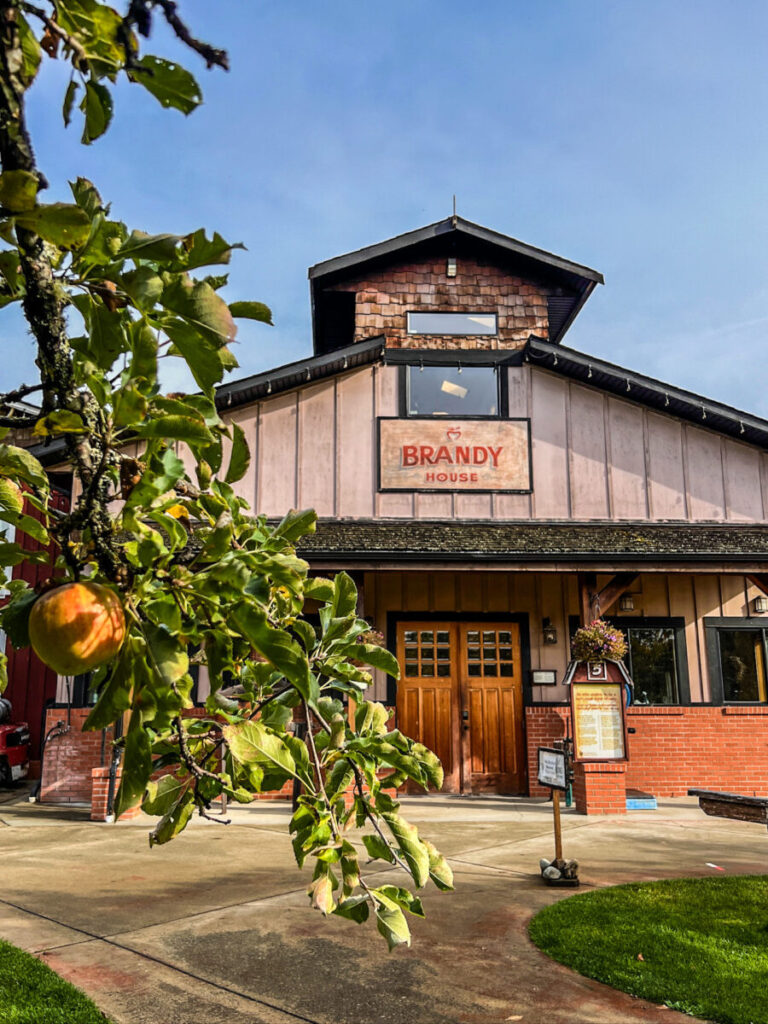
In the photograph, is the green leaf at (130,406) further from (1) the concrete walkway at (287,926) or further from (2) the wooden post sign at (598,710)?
(2) the wooden post sign at (598,710)

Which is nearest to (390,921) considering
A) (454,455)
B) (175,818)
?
(175,818)

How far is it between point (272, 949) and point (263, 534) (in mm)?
4319

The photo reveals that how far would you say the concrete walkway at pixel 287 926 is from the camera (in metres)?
4.17

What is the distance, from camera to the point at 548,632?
41.6 ft

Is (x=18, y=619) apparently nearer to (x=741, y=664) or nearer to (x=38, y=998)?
(x=38, y=998)

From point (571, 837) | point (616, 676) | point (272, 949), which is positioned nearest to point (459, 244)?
point (616, 676)

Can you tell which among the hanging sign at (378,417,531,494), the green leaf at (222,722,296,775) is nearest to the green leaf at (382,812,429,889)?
the green leaf at (222,722,296,775)

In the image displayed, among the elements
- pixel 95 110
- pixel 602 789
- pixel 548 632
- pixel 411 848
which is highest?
pixel 548 632

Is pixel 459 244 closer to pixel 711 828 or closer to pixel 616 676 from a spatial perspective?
pixel 616 676

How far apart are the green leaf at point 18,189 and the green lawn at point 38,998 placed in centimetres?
389

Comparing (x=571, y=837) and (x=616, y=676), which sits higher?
(x=616, y=676)

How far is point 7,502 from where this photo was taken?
131 cm

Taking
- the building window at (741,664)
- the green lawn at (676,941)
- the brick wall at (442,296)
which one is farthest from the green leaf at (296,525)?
the brick wall at (442,296)

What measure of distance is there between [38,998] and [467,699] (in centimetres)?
910
